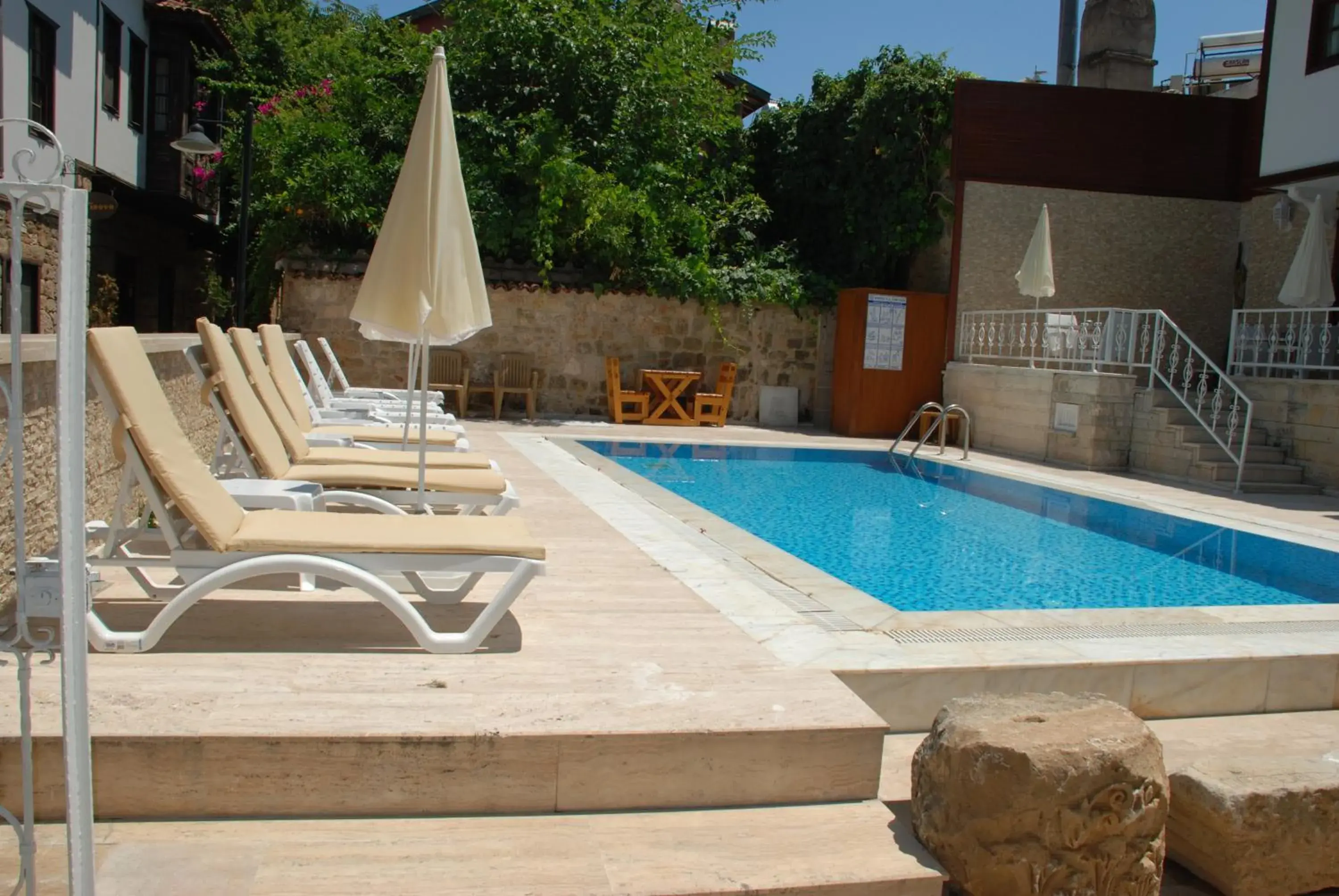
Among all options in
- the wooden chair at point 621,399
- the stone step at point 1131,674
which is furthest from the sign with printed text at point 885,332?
the stone step at point 1131,674

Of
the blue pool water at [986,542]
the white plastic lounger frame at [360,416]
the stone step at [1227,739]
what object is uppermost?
the white plastic lounger frame at [360,416]

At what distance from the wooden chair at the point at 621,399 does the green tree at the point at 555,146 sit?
1176mm

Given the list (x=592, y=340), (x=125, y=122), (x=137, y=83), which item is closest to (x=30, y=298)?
(x=125, y=122)

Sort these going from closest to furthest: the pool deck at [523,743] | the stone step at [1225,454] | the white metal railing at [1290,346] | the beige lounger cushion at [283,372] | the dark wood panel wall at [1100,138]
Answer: the pool deck at [523,743]
the beige lounger cushion at [283,372]
the stone step at [1225,454]
the white metal railing at [1290,346]
the dark wood panel wall at [1100,138]

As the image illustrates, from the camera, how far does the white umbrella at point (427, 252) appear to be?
4.62 metres

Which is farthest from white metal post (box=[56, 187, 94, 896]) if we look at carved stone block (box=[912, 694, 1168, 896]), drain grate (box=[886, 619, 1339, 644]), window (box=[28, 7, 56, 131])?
window (box=[28, 7, 56, 131])

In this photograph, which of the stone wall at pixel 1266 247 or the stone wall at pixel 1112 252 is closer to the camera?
the stone wall at pixel 1266 247

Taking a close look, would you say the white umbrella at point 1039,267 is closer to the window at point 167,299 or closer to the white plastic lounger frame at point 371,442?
the white plastic lounger frame at point 371,442

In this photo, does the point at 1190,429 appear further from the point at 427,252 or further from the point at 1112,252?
the point at 427,252

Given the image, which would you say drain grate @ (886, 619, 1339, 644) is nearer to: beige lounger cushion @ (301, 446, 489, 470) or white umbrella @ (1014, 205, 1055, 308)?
beige lounger cushion @ (301, 446, 489, 470)

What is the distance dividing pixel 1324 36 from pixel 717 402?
8.60 m

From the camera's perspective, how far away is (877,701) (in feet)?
12.7

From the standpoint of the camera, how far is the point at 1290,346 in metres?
11.9

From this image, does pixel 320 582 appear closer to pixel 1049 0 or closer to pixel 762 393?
pixel 762 393
